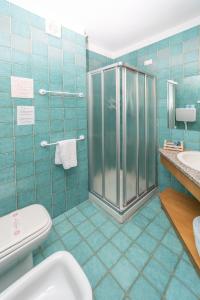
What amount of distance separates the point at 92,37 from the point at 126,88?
3.39ft

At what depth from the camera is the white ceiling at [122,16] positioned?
5.16 ft

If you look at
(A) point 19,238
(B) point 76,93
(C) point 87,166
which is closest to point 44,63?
(B) point 76,93

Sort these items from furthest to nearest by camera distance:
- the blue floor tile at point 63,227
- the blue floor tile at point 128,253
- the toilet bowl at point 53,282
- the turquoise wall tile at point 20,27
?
the blue floor tile at point 63,227, the turquoise wall tile at point 20,27, the blue floor tile at point 128,253, the toilet bowl at point 53,282

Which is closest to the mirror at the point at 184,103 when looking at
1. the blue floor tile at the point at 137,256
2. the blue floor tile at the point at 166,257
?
the blue floor tile at the point at 166,257

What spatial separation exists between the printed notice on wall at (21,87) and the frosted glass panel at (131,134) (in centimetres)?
97

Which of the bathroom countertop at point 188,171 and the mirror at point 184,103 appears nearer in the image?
the bathroom countertop at point 188,171

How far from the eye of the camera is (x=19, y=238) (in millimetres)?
1116

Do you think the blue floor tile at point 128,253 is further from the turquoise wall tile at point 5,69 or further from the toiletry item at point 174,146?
the turquoise wall tile at point 5,69

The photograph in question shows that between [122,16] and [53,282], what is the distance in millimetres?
2372

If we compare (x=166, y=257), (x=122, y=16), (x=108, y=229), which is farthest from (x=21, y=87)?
(x=166, y=257)

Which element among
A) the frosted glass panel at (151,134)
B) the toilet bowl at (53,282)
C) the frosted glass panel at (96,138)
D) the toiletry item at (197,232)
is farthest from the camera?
the frosted glass panel at (151,134)

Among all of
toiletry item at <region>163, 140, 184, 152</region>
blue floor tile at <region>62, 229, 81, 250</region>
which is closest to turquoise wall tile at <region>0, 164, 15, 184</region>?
blue floor tile at <region>62, 229, 81, 250</region>

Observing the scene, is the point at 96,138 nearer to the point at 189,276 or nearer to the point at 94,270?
the point at 94,270

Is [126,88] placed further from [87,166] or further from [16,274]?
[16,274]
